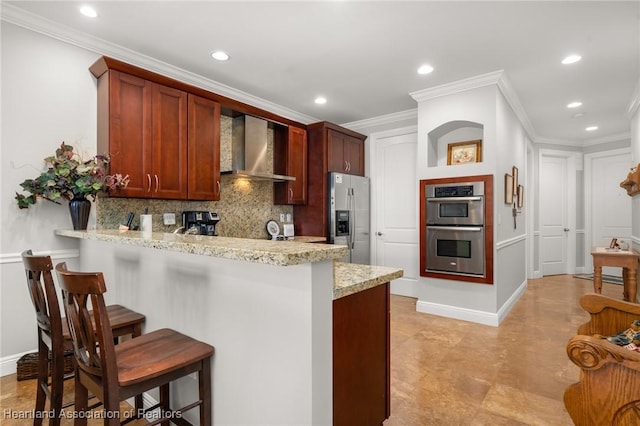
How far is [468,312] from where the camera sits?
12.3ft

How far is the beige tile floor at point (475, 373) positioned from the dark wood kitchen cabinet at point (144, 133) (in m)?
1.68

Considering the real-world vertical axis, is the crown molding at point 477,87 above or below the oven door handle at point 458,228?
above

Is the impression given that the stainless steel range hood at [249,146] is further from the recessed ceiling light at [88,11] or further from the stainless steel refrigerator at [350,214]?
the recessed ceiling light at [88,11]

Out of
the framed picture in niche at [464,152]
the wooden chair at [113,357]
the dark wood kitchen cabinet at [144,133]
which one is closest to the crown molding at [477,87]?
the framed picture in niche at [464,152]

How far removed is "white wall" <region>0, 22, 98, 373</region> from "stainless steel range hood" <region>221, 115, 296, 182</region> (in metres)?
1.60

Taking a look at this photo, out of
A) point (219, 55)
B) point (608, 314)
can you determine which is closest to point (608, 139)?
point (608, 314)

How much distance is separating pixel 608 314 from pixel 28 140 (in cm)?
409

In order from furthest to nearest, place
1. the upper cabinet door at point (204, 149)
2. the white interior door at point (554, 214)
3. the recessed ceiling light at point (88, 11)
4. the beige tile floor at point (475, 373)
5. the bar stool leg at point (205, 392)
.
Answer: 1. the white interior door at point (554, 214)
2. the upper cabinet door at point (204, 149)
3. the recessed ceiling light at point (88, 11)
4. the beige tile floor at point (475, 373)
5. the bar stool leg at point (205, 392)

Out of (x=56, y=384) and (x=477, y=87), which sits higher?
(x=477, y=87)

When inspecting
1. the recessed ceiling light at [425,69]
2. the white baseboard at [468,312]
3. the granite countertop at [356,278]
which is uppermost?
the recessed ceiling light at [425,69]

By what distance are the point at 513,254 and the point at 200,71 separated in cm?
453

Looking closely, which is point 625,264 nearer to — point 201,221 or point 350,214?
point 350,214

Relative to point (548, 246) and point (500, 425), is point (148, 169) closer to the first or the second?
point (500, 425)

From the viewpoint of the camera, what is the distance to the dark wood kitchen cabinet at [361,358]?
1.40m
